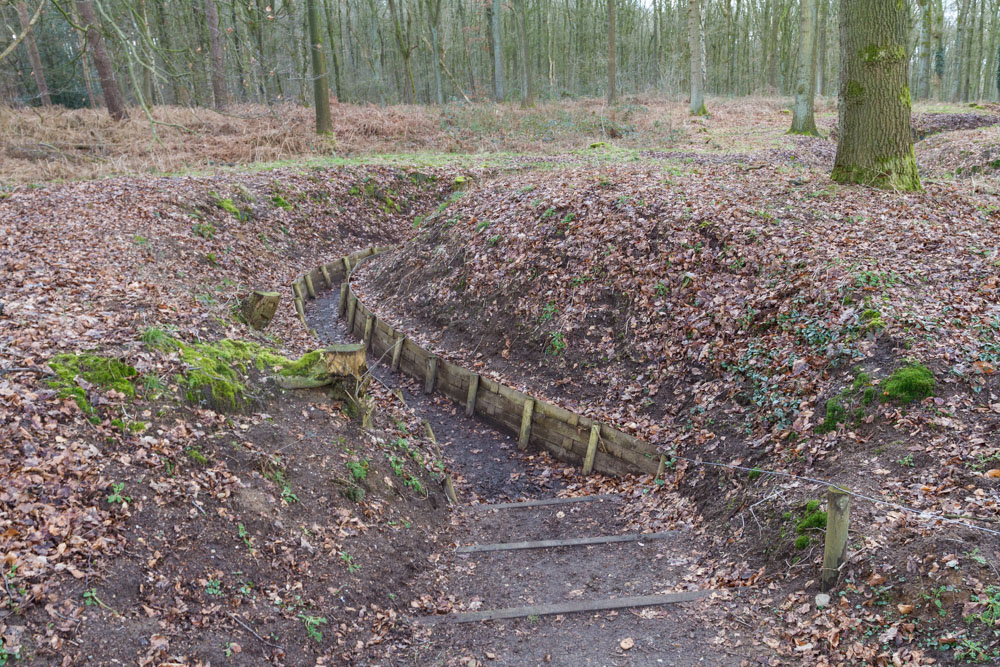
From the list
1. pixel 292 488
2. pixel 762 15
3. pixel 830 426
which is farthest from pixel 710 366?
pixel 762 15

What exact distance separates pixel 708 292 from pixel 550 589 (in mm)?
5014

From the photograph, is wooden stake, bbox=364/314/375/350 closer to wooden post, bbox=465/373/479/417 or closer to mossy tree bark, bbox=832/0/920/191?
wooden post, bbox=465/373/479/417

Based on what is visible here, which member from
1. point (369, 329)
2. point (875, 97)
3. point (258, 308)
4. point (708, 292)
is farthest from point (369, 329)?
point (875, 97)

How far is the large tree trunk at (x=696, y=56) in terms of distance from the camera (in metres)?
26.7

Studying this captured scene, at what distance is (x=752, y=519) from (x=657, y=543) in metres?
1.01

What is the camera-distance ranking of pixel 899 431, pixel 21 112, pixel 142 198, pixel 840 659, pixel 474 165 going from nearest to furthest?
pixel 840 659 < pixel 899 431 < pixel 142 198 < pixel 21 112 < pixel 474 165

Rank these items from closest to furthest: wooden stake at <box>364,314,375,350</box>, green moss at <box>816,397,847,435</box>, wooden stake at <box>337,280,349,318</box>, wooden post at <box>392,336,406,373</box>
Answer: green moss at <box>816,397,847,435</box>, wooden post at <box>392,336,406,373</box>, wooden stake at <box>364,314,375,350</box>, wooden stake at <box>337,280,349,318</box>

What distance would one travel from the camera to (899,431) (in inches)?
228

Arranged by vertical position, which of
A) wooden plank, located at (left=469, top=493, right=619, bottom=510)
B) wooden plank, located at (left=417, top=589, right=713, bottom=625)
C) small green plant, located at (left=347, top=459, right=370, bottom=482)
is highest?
small green plant, located at (left=347, top=459, right=370, bottom=482)

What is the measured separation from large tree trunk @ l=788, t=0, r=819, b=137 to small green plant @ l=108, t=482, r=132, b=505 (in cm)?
2343

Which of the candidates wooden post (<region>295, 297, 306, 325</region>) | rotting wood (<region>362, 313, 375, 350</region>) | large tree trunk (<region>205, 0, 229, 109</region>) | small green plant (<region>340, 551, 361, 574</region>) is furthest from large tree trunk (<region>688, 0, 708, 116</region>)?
small green plant (<region>340, 551, 361, 574</region>)

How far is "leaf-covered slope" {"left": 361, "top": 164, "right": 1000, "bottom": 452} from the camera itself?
22.7 ft

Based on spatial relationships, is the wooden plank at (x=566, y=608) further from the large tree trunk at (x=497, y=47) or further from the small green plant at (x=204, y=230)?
the large tree trunk at (x=497, y=47)

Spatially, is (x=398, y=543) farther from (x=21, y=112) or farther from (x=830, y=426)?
(x=21, y=112)
